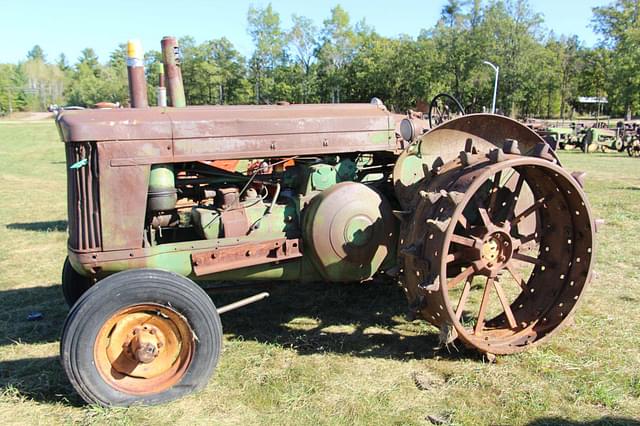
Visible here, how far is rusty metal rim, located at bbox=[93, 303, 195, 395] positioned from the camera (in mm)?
2816

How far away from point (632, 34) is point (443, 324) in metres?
46.0

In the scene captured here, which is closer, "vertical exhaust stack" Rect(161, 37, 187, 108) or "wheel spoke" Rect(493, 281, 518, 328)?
"wheel spoke" Rect(493, 281, 518, 328)

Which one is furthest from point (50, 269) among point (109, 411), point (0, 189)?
point (0, 189)

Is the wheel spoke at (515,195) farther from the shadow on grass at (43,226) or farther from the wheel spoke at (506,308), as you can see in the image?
the shadow on grass at (43,226)

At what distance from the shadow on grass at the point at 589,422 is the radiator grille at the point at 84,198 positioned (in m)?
2.60

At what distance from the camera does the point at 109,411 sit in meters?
2.73

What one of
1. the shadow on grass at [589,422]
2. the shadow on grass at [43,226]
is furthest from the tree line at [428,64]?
the shadow on grass at [589,422]

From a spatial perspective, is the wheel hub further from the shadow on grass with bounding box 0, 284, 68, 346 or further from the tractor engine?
the shadow on grass with bounding box 0, 284, 68, 346

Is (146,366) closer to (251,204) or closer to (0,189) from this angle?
(251,204)

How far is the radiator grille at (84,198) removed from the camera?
289 centimetres

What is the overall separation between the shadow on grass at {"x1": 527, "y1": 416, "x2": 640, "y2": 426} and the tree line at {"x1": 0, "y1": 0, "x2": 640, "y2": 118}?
3718 cm

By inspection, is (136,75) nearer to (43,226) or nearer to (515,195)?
(515,195)

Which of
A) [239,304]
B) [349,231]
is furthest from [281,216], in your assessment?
[239,304]

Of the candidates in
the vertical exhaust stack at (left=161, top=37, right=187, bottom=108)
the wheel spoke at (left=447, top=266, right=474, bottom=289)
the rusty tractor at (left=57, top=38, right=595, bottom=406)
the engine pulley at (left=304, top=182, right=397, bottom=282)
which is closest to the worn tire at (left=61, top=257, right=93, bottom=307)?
the rusty tractor at (left=57, top=38, right=595, bottom=406)
